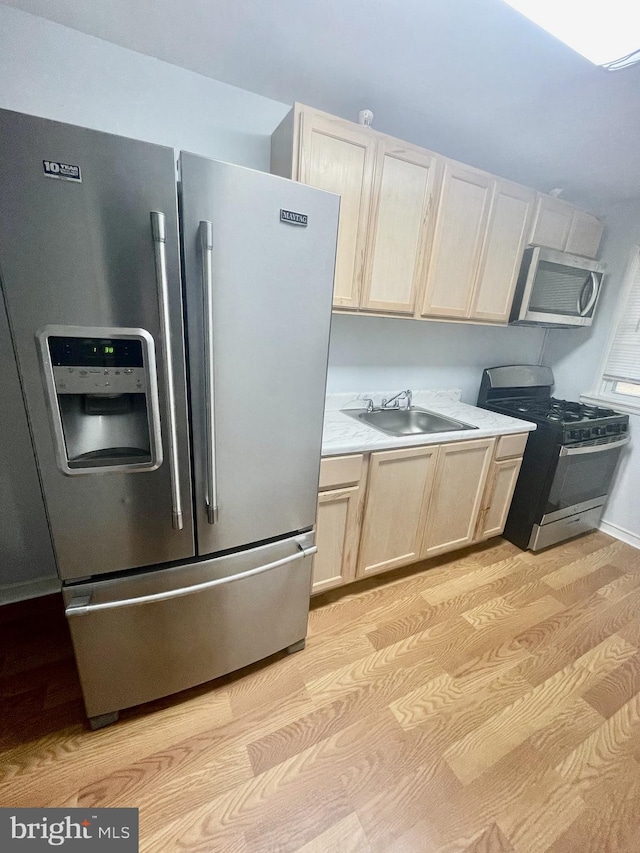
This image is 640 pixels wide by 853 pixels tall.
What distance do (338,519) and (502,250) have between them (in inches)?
73.2

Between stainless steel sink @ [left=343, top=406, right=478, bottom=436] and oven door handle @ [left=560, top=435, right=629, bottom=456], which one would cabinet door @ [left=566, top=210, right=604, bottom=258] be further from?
stainless steel sink @ [left=343, top=406, right=478, bottom=436]

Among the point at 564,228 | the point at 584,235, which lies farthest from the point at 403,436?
the point at 584,235

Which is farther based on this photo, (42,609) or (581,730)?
(42,609)

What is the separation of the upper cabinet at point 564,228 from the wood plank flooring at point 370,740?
90.5 inches

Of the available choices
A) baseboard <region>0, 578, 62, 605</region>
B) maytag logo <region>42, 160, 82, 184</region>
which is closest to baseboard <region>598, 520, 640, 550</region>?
maytag logo <region>42, 160, 82, 184</region>

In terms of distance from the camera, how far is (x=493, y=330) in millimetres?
2684

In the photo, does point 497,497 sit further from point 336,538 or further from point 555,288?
point 555,288

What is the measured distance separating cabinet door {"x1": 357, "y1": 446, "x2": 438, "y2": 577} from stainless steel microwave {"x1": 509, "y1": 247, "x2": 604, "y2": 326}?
4.00 feet

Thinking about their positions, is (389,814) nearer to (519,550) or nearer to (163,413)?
(163,413)

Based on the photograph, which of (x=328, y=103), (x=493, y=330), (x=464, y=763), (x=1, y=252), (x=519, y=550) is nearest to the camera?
(x=1, y=252)

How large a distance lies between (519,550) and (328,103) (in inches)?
116

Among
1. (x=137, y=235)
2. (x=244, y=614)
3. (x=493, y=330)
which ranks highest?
(x=137, y=235)

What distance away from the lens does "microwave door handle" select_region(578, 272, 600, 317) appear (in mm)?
2338

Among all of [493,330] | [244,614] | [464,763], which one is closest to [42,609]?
[244,614]
